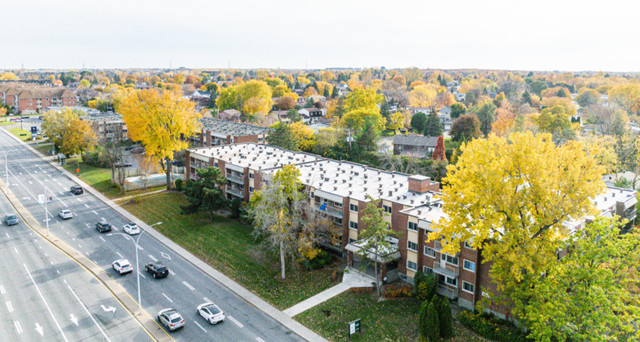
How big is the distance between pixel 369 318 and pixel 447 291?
783cm

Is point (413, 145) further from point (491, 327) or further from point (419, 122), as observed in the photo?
point (491, 327)

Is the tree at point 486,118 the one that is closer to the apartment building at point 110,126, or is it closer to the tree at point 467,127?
the tree at point 467,127

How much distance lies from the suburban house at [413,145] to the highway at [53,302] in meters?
68.8

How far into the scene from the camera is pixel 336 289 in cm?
4162

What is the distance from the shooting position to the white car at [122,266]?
4406 centimetres

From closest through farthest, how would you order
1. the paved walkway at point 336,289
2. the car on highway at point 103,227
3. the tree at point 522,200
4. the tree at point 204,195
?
the tree at point 522,200 → the paved walkway at point 336,289 → the car on highway at point 103,227 → the tree at point 204,195

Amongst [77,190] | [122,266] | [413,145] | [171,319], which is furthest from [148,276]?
[413,145]

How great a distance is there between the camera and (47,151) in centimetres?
10412

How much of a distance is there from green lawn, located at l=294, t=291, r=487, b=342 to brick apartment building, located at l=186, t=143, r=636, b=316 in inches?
136

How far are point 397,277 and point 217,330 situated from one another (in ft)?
58.9

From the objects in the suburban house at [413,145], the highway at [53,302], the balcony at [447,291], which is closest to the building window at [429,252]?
the balcony at [447,291]

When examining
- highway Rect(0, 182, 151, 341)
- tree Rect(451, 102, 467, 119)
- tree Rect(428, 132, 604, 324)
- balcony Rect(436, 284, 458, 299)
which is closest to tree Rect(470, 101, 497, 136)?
tree Rect(451, 102, 467, 119)

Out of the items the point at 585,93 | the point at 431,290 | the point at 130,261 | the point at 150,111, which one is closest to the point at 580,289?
the point at 431,290

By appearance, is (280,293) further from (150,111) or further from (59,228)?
(150,111)
